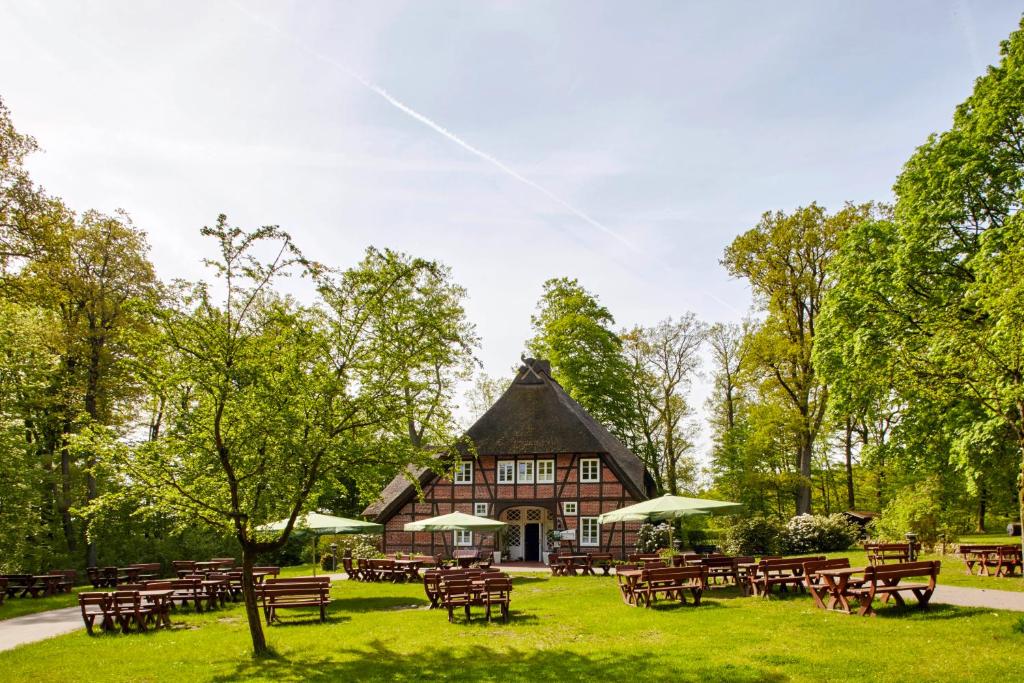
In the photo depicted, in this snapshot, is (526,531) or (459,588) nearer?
(459,588)

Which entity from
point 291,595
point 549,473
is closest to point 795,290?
point 549,473

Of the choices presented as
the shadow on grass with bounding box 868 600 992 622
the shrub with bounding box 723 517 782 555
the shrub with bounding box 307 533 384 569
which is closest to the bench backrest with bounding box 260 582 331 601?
the shadow on grass with bounding box 868 600 992 622

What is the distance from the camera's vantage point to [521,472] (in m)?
29.6

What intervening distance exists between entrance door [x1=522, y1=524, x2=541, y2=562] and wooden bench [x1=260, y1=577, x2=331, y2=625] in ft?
53.2

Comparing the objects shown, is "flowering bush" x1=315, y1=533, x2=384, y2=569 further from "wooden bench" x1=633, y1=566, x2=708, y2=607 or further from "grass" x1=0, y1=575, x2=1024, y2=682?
"wooden bench" x1=633, y1=566, x2=708, y2=607

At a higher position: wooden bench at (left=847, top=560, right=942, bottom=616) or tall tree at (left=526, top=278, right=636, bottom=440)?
tall tree at (left=526, top=278, right=636, bottom=440)

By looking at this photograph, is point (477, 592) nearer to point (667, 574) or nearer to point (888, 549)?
point (667, 574)

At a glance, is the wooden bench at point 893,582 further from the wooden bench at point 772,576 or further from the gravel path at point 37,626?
the gravel path at point 37,626

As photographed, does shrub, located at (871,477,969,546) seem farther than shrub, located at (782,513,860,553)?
No

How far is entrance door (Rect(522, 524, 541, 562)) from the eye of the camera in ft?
98.2

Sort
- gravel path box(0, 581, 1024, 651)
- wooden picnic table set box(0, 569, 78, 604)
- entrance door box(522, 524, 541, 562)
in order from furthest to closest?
1. entrance door box(522, 524, 541, 562)
2. wooden picnic table set box(0, 569, 78, 604)
3. gravel path box(0, 581, 1024, 651)

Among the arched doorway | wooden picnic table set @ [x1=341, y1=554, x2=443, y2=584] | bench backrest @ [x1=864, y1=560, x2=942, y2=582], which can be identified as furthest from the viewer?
the arched doorway

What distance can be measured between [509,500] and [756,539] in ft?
31.1

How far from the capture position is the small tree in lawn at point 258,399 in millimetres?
10039
